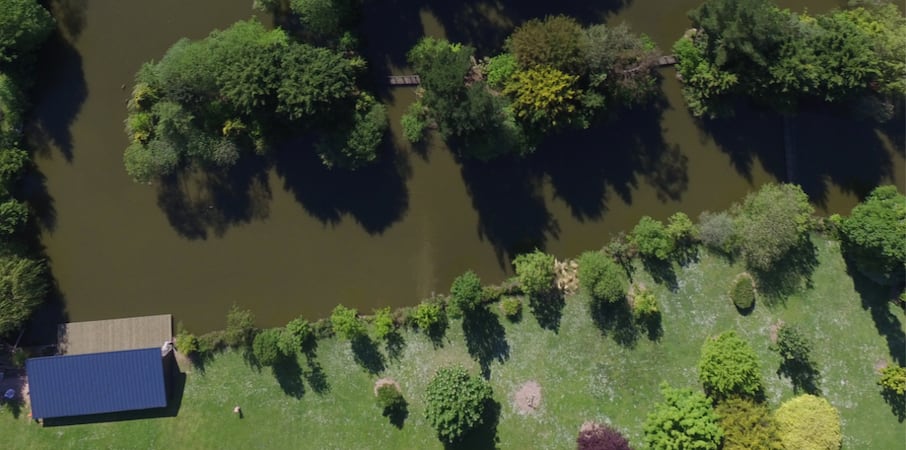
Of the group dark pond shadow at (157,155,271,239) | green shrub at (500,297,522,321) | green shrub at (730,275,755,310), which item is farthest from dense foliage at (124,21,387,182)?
green shrub at (730,275,755,310)

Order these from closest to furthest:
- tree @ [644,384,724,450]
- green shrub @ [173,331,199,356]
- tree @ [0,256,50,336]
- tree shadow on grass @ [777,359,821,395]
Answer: tree @ [644,384,724,450], tree @ [0,256,50,336], green shrub @ [173,331,199,356], tree shadow on grass @ [777,359,821,395]

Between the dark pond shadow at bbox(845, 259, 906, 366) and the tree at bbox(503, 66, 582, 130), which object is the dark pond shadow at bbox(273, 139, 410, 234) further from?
the dark pond shadow at bbox(845, 259, 906, 366)

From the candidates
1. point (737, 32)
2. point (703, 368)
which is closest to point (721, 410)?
point (703, 368)

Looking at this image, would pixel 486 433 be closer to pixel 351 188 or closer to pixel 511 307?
pixel 511 307

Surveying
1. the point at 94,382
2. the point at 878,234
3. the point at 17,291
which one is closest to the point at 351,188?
the point at 94,382

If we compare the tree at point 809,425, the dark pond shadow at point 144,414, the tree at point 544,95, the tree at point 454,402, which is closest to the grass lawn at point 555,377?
the dark pond shadow at point 144,414

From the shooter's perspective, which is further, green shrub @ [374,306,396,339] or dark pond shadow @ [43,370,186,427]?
dark pond shadow @ [43,370,186,427]
